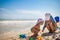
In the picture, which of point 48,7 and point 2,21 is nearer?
point 2,21

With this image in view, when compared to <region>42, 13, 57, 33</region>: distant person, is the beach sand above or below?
below

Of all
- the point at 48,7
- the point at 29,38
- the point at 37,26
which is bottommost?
the point at 29,38

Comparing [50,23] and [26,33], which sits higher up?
[50,23]

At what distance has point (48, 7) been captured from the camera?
77.1 inches

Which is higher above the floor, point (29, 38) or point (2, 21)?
point (2, 21)

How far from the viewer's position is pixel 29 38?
187 cm

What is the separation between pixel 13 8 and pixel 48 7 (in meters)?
0.51

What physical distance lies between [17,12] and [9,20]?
0.16m

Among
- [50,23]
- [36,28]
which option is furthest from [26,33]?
[50,23]

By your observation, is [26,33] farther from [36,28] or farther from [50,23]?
[50,23]

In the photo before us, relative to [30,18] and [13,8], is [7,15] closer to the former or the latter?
[13,8]

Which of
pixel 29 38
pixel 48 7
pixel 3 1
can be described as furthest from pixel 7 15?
pixel 48 7

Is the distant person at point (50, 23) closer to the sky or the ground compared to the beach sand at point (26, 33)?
closer to the sky

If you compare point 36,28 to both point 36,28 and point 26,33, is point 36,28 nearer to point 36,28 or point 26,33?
point 36,28
